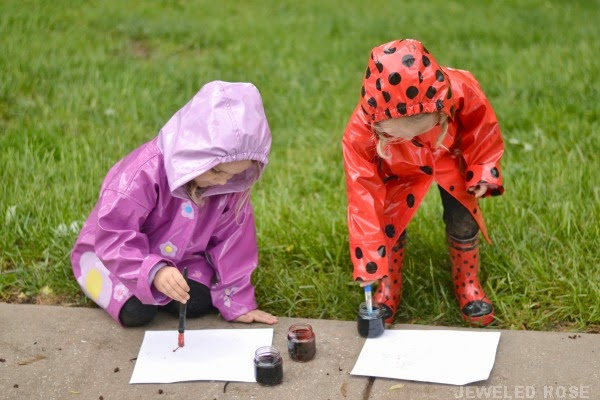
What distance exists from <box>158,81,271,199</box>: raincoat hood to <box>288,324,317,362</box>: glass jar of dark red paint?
1.97 feet

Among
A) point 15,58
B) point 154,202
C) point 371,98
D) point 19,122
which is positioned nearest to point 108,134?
point 19,122

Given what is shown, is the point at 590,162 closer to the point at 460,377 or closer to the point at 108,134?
the point at 460,377

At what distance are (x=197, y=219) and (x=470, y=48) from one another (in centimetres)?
349

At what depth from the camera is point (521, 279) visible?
342 cm

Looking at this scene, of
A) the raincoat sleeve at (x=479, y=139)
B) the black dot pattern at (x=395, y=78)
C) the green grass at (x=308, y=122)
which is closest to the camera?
the black dot pattern at (x=395, y=78)

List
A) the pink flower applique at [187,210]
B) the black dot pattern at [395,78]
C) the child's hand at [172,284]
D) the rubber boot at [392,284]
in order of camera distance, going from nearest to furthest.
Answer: the black dot pattern at [395,78] → the child's hand at [172,284] → the pink flower applique at [187,210] → the rubber boot at [392,284]

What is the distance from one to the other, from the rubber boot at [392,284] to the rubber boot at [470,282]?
194mm

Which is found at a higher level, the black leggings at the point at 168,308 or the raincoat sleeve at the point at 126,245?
the raincoat sleeve at the point at 126,245

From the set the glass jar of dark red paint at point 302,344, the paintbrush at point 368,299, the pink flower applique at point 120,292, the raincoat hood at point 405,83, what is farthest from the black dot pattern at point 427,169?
the pink flower applique at point 120,292

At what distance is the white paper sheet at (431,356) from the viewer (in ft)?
9.45

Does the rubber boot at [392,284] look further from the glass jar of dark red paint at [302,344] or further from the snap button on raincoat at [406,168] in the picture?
the glass jar of dark red paint at [302,344]

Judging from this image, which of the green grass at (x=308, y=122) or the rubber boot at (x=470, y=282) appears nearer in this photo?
the rubber boot at (x=470, y=282)

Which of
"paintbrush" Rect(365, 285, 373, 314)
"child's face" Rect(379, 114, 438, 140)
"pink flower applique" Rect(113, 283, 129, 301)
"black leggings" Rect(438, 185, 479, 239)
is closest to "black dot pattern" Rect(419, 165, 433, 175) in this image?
"black leggings" Rect(438, 185, 479, 239)

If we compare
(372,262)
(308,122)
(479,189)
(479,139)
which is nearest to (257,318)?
(372,262)
